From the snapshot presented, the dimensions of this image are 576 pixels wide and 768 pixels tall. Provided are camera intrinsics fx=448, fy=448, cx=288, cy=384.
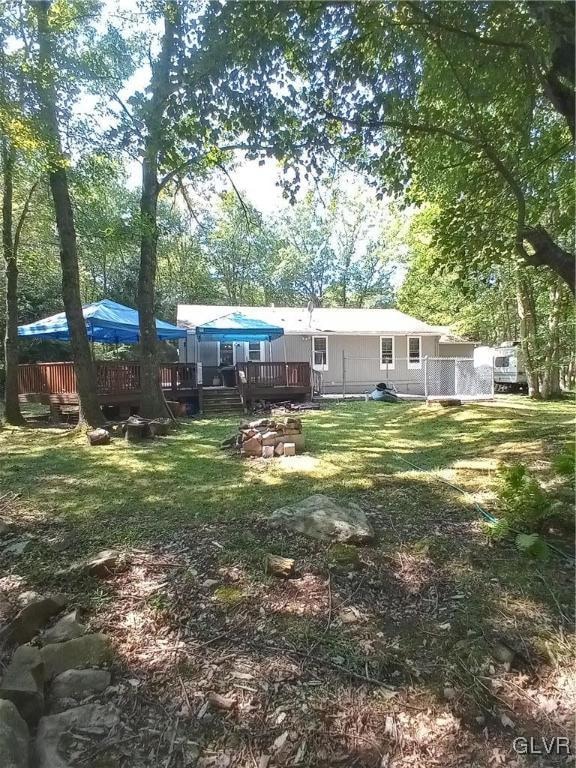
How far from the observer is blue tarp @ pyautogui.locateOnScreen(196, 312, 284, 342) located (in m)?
13.0

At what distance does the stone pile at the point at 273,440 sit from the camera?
6508 millimetres

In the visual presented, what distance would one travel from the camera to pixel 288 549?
3215 mm

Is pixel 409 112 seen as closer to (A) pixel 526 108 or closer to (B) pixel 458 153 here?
(B) pixel 458 153

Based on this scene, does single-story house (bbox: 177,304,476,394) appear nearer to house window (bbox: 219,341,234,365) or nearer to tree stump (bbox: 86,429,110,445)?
house window (bbox: 219,341,234,365)

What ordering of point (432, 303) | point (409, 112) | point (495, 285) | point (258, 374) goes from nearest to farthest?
point (409, 112) → point (258, 374) → point (495, 285) → point (432, 303)

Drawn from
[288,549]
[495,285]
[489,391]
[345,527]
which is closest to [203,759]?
[288,549]

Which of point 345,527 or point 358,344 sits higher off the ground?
point 358,344

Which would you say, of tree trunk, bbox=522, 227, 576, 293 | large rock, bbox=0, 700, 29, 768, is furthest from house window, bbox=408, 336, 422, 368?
large rock, bbox=0, 700, 29, 768

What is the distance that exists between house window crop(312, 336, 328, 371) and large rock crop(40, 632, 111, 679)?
15741 millimetres

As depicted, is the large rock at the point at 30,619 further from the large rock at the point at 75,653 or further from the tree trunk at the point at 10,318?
the tree trunk at the point at 10,318

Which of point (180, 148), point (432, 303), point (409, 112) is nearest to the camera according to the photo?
point (180, 148)

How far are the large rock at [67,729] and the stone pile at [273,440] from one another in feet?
15.1

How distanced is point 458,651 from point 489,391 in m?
12.2

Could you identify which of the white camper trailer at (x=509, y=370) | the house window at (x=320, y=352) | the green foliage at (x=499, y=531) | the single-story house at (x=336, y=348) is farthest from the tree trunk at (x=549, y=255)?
the white camper trailer at (x=509, y=370)
